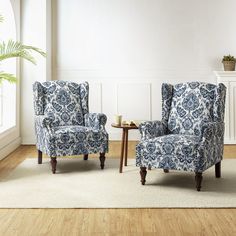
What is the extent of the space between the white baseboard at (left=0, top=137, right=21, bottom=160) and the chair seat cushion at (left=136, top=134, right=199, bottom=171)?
2106 mm

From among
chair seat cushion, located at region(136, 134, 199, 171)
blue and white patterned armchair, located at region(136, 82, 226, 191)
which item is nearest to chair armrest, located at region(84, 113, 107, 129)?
blue and white patterned armchair, located at region(136, 82, 226, 191)

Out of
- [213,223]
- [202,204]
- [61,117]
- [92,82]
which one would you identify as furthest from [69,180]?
[92,82]

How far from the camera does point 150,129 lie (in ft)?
13.2

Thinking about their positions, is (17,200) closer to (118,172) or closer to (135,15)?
(118,172)

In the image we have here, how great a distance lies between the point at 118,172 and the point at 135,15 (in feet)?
9.90

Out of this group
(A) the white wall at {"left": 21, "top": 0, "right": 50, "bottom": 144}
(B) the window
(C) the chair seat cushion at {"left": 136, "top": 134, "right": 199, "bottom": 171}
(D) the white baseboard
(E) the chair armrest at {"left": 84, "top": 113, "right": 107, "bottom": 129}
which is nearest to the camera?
(C) the chair seat cushion at {"left": 136, "top": 134, "right": 199, "bottom": 171}

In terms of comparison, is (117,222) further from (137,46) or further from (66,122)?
(137,46)

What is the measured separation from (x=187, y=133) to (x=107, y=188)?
100 centimetres

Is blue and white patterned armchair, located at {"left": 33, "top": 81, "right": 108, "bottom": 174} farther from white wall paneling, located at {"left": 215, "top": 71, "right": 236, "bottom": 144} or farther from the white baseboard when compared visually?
white wall paneling, located at {"left": 215, "top": 71, "right": 236, "bottom": 144}

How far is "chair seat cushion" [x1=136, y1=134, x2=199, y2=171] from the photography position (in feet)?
12.1

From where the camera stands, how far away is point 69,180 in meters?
4.07

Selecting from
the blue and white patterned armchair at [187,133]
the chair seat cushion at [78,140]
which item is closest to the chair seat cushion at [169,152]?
the blue and white patterned armchair at [187,133]

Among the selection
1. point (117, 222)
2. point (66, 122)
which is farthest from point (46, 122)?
point (117, 222)

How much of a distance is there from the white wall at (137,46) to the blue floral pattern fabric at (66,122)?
64.4 inches
